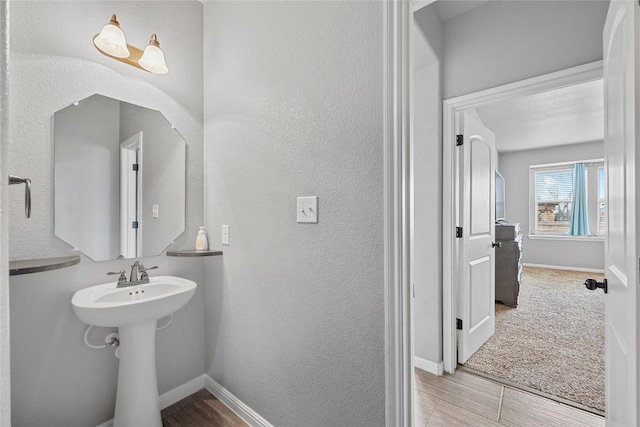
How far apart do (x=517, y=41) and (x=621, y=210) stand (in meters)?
1.47

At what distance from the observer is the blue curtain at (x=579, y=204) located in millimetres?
5699

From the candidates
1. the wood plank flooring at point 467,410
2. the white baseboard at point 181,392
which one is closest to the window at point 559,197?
the wood plank flooring at point 467,410

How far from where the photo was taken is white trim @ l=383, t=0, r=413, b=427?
110 centimetres

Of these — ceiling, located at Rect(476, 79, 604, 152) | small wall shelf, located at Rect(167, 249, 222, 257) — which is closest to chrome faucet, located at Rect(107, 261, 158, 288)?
small wall shelf, located at Rect(167, 249, 222, 257)

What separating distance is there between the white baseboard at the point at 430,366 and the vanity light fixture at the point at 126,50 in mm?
2626

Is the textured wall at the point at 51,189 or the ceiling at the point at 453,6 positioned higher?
the ceiling at the point at 453,6

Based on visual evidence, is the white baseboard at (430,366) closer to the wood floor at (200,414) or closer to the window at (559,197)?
the wood floor at (200,414)

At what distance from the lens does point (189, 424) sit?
1.61 meters

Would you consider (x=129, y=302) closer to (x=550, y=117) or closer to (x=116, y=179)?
(x=116, y=179)

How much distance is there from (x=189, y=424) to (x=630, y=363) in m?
1.93

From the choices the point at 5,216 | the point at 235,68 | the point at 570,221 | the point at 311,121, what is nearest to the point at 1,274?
the point at 5,216

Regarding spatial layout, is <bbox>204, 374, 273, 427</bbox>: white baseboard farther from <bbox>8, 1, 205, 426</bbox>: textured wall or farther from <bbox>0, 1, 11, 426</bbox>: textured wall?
<bbox>0, 1, 11, 426</bbox>: textured wall

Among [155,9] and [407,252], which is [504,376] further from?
[155,9]

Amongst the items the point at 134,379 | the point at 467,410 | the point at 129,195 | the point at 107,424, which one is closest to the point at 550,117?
the point at 467,410
